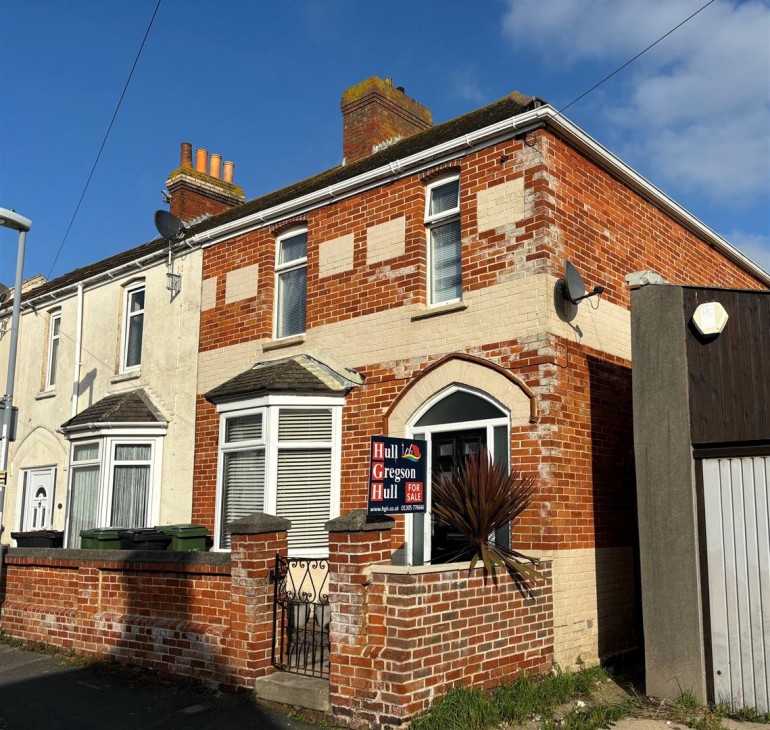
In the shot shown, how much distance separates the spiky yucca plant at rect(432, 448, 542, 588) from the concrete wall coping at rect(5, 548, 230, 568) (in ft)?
7.41

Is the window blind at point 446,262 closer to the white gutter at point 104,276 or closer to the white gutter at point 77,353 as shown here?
the white gutter at point 104,276

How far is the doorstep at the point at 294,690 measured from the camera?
6.81 metres

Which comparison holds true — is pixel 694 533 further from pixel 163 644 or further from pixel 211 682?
pixel 163 644

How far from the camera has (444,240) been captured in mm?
10453

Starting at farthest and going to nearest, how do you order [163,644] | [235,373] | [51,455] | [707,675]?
[51,455], [235,373], [163,644], [707,675]

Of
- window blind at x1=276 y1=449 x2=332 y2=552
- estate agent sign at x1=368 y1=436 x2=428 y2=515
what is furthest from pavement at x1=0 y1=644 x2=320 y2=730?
window blind at x1=276 y1=449 x2=332 y2=552

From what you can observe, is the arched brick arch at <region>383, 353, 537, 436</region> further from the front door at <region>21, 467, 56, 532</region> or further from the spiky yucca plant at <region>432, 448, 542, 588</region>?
the front door at <region>21, 467, 56, 532</region>

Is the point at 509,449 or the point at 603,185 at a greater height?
the point at 603,185

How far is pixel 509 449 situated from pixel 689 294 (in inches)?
100

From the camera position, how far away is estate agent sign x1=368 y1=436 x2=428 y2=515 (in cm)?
696

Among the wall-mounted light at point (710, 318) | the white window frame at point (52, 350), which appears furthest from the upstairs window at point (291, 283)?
the white window frame at point (52, 350)

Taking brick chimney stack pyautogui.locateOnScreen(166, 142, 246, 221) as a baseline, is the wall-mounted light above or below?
below

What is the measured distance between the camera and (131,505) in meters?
13.3

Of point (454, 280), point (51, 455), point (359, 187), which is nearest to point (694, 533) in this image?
point (454, 280)
